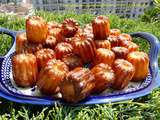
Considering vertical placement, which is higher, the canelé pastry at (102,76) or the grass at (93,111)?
the canelé pastry at (102,76)

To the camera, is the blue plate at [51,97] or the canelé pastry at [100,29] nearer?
the blue plate at [51,97]

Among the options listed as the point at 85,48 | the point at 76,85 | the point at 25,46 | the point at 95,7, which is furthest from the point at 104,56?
the point at 95,7

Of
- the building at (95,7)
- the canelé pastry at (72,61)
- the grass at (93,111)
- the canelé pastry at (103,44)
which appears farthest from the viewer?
the building at (95,7)

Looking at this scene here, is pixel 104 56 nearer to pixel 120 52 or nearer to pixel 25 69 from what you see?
pixel 120 52

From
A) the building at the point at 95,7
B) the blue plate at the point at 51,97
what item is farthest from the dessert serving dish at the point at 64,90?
the building at the point at 95,7

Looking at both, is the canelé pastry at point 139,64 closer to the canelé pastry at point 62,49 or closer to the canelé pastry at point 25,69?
the canelé pastry at point 62,49
